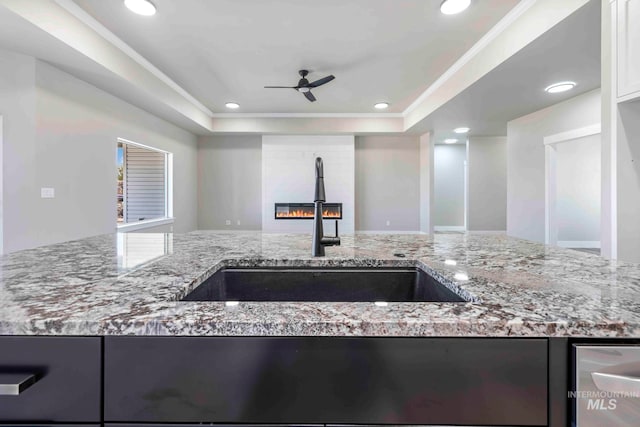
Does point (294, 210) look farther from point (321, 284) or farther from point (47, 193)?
point (321, 284)

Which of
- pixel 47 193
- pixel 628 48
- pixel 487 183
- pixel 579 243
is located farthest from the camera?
pixel 487 183

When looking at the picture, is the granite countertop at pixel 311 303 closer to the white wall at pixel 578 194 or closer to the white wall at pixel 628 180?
the white wall at pixel 628 180

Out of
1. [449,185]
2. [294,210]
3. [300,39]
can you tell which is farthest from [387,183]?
[300,39]

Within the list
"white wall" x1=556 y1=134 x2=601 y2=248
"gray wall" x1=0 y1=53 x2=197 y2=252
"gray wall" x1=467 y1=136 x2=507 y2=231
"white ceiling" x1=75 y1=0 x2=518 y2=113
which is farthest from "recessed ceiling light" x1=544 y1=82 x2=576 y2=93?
"gray wall" x1=0 y1=53 x2=197 y2=252

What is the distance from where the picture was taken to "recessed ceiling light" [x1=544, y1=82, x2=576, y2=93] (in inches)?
152

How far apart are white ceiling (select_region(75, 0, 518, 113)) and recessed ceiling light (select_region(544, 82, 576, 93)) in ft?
4.09

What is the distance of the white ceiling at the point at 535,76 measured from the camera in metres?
2.62

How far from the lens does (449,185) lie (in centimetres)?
917

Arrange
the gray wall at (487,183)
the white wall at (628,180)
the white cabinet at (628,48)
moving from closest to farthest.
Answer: the white cabinet at (628,48), the white wall at (628,180), the gray wall at (487,183)

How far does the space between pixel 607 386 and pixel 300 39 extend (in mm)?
3659

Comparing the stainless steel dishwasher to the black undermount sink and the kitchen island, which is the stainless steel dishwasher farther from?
the black undermount sink

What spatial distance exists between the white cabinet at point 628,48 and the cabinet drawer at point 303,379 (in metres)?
2.06

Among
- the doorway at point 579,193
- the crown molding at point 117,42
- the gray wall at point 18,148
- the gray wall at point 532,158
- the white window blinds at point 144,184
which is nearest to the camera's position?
the crown molding at point 117,42

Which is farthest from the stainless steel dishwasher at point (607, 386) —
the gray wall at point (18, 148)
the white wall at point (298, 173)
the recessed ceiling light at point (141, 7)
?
the white wall at point (298, 173)
